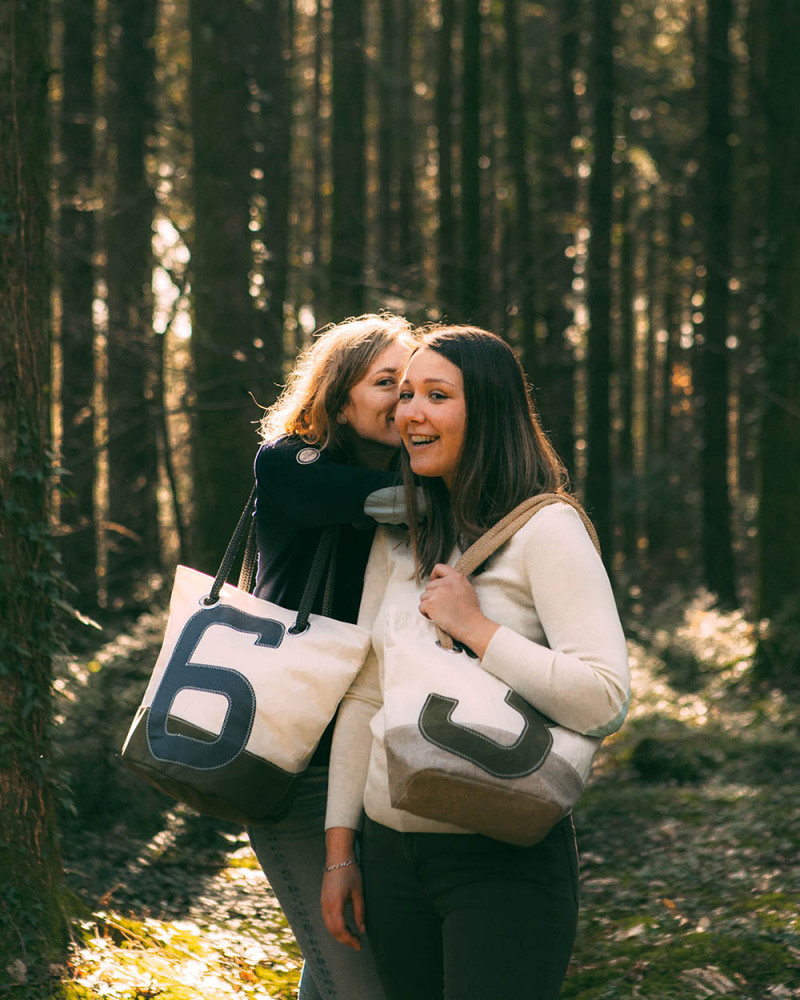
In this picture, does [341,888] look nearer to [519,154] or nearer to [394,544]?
[394,544]

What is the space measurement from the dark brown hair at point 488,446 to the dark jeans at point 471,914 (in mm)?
662

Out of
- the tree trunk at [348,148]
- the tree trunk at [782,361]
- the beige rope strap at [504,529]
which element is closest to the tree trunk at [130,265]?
the tree trunk at [348,148]

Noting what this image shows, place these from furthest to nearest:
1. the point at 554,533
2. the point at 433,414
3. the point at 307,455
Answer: the point at 307,455 < the point at 433,414 < the point at 554,533

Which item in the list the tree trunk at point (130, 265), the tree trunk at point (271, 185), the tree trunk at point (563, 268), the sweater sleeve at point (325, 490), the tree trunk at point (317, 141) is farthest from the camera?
the tree trunk at point (317, 141)

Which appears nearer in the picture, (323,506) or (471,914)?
(471,914)

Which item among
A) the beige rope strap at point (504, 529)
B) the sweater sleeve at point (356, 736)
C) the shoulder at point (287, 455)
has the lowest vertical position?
the sweater sleeve at point (356, 736)

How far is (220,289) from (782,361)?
6.55m

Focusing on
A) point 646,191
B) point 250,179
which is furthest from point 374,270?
point 646,191

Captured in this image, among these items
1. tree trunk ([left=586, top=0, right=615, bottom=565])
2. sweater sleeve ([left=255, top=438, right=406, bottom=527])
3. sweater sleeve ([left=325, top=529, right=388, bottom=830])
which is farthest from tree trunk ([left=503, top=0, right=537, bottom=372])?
sweater sleeve ([left=325, top=529, right=388, bottom=830])

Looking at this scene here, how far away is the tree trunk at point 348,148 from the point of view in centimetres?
Answer: 1173

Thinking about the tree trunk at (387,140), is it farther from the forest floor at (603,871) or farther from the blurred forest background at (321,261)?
the forest floor at (603,871)

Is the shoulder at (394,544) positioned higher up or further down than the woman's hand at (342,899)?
higher up

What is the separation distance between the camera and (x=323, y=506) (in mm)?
2963

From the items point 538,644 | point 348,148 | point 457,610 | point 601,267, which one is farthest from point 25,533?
point 601,267
